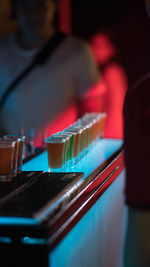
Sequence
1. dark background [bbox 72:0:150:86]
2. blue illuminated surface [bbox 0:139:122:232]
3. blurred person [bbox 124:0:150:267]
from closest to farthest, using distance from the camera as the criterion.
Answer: blurred person [bbox 124:0:150:267] < blue illuminated surface [bbox 0:139:122:232] < dark background [bbox 72:0:150:86]

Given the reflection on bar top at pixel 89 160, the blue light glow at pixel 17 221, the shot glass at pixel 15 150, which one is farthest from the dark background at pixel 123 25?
the blue light glow at pixel 17 221

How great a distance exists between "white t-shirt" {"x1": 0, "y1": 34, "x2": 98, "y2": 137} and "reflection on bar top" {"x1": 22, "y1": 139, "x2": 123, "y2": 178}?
47.3 inches

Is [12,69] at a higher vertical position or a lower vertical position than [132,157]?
higher

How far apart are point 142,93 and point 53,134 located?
0.78 meters

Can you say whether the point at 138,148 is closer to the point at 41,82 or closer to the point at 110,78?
the point at 41,82

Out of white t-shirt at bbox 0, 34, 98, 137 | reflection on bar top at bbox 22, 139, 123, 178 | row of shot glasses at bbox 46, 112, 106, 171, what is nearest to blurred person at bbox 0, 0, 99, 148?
white t-shirt at bbox 0, 34, 98, 137

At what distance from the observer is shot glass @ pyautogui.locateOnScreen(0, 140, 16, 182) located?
197cm

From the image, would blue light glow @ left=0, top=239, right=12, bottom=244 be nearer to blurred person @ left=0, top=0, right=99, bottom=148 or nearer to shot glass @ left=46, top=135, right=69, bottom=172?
shot glass @ left=46, top=135, right=69, bottom=172

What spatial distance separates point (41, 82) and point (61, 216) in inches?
120

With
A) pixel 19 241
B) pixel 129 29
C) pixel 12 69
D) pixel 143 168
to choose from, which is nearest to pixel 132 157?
pixel 143 168

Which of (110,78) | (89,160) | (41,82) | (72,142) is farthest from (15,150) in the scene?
(110,78)

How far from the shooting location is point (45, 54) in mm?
4539

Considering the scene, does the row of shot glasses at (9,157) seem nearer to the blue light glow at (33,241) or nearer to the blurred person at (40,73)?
the blue light glow at (33,241)

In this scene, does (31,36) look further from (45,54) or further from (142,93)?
(142,93)
